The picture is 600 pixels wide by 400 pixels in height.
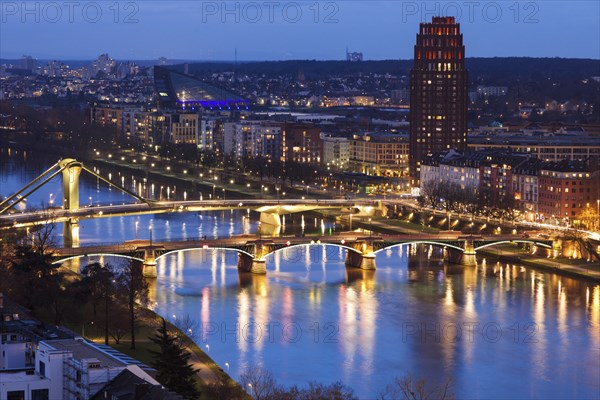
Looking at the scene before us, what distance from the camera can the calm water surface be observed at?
59.4 feet

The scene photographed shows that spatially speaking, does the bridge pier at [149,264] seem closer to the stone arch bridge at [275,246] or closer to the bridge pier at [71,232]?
the stone arch bridge at [275,246]

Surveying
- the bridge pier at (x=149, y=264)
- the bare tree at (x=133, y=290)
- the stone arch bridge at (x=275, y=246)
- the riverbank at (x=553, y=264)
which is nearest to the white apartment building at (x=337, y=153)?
Result: the stone arch bridge at (x=275, y=246)

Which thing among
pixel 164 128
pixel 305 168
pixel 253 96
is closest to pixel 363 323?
pixel 305 168

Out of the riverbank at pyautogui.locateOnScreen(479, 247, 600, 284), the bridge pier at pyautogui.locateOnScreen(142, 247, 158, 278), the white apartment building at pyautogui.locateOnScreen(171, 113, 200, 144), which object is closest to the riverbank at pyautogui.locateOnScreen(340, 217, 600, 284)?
the riverbank at pyautogui.locateOnScreen(479, 247, 600, 284)

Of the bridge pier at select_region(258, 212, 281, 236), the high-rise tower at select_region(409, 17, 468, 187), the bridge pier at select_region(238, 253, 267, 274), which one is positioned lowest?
the bridge pier at select_region(238, 253, 267, 274)

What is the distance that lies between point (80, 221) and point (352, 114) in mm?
34287

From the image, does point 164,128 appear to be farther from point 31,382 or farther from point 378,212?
point 31,382

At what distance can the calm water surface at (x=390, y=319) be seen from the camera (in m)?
18.1

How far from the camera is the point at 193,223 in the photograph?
103 ft

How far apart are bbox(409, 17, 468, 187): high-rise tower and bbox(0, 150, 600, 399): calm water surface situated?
10430 mm

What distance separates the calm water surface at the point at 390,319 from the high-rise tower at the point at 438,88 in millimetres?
10430

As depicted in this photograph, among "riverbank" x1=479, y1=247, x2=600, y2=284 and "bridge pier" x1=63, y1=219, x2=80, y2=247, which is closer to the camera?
"riverbank" x1=479, y1=247, x2=600, y2=284

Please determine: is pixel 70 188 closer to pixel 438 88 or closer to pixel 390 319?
pixel 390 319

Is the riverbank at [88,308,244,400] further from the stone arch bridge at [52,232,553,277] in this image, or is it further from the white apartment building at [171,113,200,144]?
the white apartment building at [171,113,200,144]
